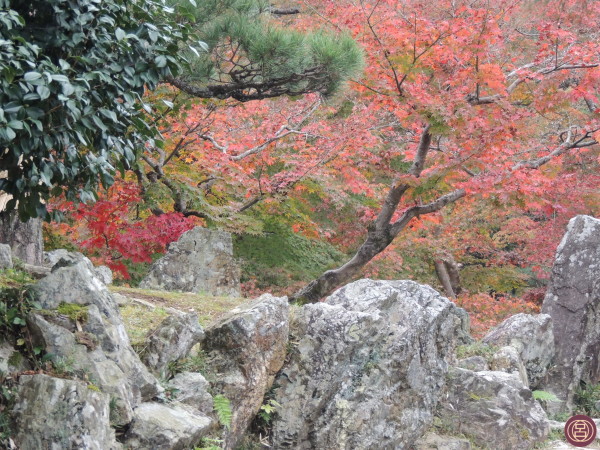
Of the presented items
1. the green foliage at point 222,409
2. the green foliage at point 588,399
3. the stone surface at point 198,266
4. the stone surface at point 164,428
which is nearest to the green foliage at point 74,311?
the stone surface at point 164,428

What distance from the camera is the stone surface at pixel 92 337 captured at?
436cm

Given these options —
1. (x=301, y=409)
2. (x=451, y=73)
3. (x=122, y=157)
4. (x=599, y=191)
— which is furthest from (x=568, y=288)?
(x=122, y=157)

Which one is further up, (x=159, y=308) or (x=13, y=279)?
(x=13, y=279)

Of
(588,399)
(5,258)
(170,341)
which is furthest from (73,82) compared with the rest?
(588,399)

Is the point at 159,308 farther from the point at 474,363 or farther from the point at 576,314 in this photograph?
the point at 576,314

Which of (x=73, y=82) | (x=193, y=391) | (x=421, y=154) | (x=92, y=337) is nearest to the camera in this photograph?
(x=73, y=82)

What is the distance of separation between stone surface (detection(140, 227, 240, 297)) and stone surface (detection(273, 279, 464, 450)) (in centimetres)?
353

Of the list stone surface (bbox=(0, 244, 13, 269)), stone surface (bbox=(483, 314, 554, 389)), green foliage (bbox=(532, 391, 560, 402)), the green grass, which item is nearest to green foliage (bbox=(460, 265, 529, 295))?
stone surface (bbox=(483, 314, 554, 389))

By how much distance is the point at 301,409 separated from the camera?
6.45 metres

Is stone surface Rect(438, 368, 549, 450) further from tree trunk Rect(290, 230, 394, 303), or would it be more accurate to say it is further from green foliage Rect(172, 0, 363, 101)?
green foliage Rect(172, 0, 363, 101)

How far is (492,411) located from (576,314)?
144 inches

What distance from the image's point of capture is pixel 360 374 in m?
6.71

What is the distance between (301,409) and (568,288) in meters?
6.33

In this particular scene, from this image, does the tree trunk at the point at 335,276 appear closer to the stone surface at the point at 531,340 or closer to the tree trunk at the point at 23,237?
the stone surface at the point at 531,340
